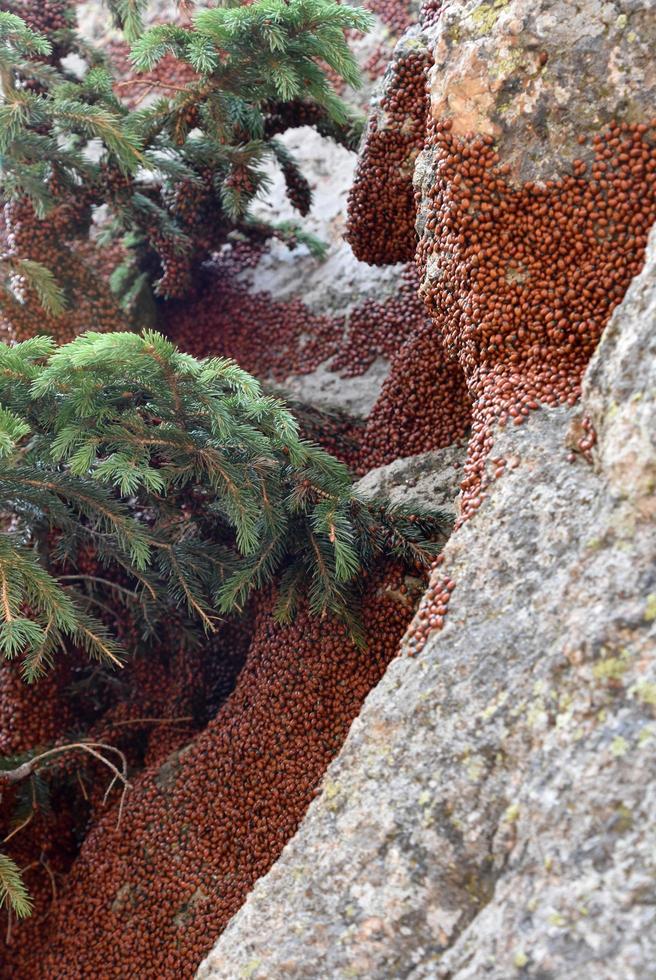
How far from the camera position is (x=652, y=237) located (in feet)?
7.97

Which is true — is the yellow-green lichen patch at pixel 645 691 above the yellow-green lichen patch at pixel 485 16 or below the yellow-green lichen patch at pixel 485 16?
below

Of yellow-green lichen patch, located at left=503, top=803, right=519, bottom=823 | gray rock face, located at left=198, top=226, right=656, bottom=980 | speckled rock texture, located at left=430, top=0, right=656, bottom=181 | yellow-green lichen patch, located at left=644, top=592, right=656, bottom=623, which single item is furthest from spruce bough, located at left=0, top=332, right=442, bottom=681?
yellow-green lichen patch, located at left=644, top=592, right=656, bottom=623

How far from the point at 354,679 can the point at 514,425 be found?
1.27m

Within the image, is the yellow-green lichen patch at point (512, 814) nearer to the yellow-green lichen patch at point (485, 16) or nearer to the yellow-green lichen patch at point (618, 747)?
the yellow-green lichen patch at point (618, 747)

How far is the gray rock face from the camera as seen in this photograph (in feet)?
6.13

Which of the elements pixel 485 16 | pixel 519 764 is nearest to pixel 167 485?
pixel 519 764

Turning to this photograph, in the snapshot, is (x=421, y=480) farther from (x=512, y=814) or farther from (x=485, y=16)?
(x=512, y=814)

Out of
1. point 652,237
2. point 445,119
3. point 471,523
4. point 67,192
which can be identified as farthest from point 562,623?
point 67,192

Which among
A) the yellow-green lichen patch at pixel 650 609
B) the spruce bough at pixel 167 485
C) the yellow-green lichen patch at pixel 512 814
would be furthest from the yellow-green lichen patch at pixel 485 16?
the yellow-green lichen patch at pixel 512 814

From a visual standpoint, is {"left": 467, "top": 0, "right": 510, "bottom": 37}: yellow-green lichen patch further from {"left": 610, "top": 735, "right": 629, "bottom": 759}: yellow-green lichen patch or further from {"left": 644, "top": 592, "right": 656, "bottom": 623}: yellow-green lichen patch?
{"left": 610, "top": 735, "right": 629, "bottom": 759}: yellow-green lichen patch

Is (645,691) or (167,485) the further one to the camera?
(167,485)

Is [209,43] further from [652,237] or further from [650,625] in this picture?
[650,625]

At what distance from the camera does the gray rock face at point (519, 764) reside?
187 cm

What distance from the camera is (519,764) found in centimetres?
217
